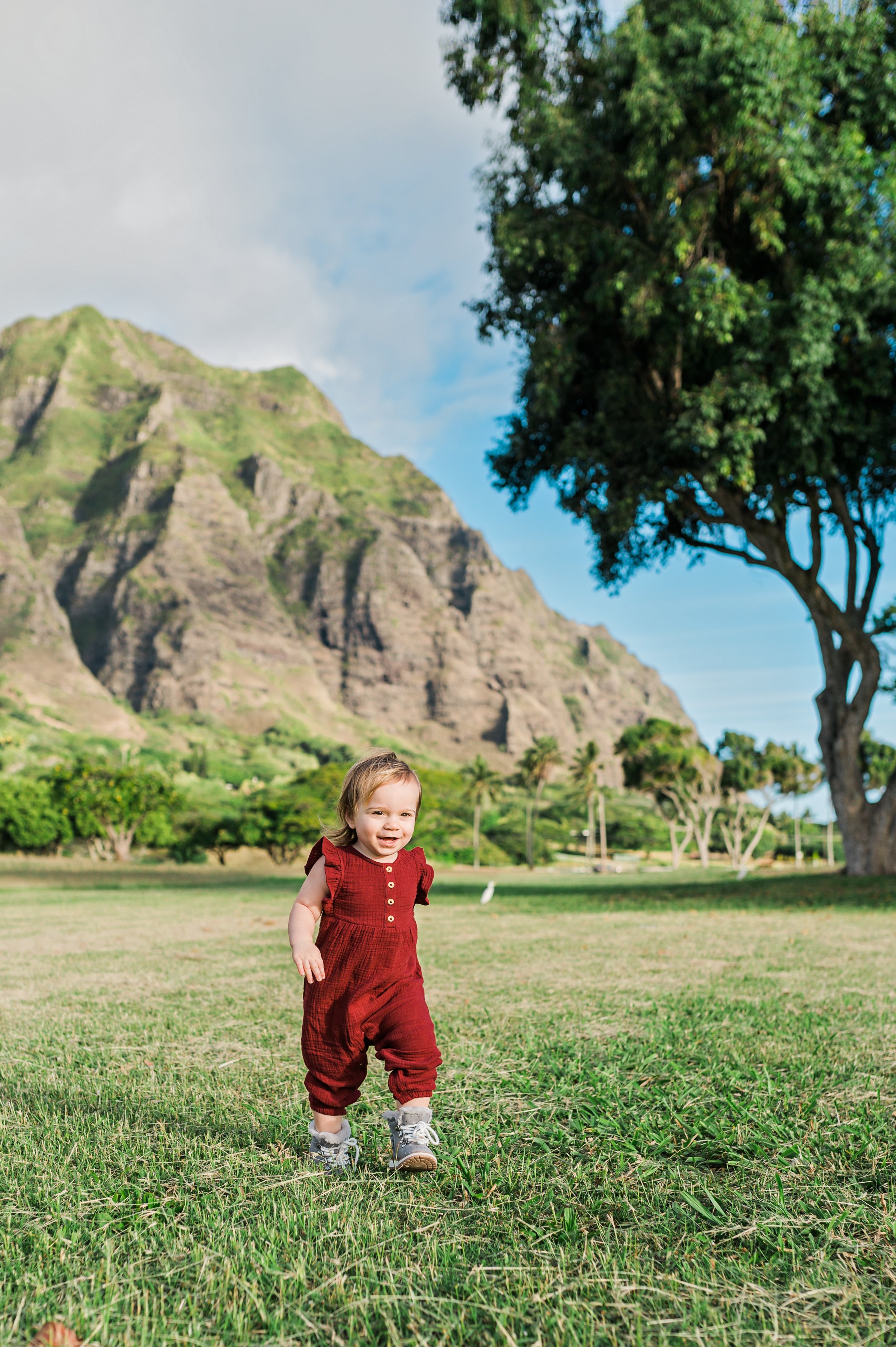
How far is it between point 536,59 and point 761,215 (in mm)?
5316

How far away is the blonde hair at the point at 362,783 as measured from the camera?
298cm

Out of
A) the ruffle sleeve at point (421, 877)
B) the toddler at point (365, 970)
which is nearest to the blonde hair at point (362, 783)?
the toddler at point (365, 970)

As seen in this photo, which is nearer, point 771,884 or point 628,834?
point 771,884

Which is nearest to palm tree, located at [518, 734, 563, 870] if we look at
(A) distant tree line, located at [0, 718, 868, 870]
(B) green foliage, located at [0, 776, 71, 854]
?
(A) distant tree line, located at [0, 718, 868, 870]

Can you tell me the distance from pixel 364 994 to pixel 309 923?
0.30 m

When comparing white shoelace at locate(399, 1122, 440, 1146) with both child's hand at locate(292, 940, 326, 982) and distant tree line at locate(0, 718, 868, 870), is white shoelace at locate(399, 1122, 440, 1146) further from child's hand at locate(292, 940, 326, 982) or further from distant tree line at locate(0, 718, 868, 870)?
distant tree line at locate(0, 718, 868, 870)

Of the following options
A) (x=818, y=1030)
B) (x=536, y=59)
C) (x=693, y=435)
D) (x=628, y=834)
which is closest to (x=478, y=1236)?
(x=818, y=1030)

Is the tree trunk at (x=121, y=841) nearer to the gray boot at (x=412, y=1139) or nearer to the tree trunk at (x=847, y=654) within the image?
the tree trunk at (x=847, y=654)

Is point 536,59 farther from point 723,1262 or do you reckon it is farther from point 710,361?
point 723,1262

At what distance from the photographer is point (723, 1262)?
196 centimetres

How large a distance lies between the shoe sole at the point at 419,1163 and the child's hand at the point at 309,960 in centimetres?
62

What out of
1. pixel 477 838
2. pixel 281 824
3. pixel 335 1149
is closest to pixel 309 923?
pixel 335 1149

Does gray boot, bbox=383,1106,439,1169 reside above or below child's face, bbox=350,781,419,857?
below

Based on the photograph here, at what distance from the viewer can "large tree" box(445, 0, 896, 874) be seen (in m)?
12.9
